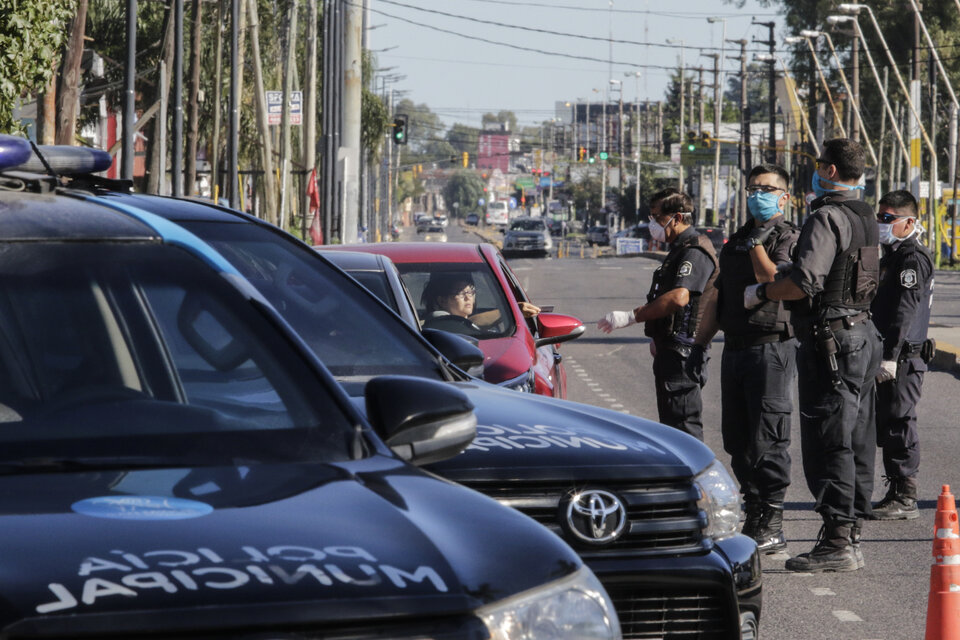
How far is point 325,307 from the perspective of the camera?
5.75 meters

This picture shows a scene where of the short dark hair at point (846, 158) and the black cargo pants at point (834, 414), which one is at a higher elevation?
the short dark hair at point (846, 158)

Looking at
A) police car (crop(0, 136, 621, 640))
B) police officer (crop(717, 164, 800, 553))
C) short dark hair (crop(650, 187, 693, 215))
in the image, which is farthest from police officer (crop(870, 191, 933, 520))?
police car (crop(0, 136, 621, 640))

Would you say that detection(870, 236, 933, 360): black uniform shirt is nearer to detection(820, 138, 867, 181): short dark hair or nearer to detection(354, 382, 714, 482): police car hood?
detection(820, 138, 867, 181): short dark hair

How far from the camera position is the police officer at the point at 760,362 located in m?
7.62

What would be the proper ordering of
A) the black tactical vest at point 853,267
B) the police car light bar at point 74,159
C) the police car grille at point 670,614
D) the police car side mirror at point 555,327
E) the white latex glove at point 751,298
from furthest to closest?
the police car side mirror at point 555,327
the white latex glove at point 751,298
the black tactical vest at point 853,267
the police car grille at point 670,614
the police car light bar at point 74,159

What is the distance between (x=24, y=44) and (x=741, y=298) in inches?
323

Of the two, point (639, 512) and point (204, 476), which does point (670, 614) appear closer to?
point (639, 512)

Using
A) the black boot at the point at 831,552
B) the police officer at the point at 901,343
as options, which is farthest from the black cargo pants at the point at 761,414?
the police officer at the point at 901,343

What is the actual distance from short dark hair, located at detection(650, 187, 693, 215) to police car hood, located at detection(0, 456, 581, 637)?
5874 mm

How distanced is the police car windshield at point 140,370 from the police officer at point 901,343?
19.8 ft

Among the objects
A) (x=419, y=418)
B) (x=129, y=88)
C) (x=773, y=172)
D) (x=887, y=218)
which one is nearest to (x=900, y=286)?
(x=887, y=218)

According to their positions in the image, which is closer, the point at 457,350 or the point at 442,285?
the point at 457,350

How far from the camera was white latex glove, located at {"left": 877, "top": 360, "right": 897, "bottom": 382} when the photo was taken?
8.84 metres

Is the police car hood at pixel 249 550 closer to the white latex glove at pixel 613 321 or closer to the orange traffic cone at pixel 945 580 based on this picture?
the orange traffic cone at pixel 945 580
